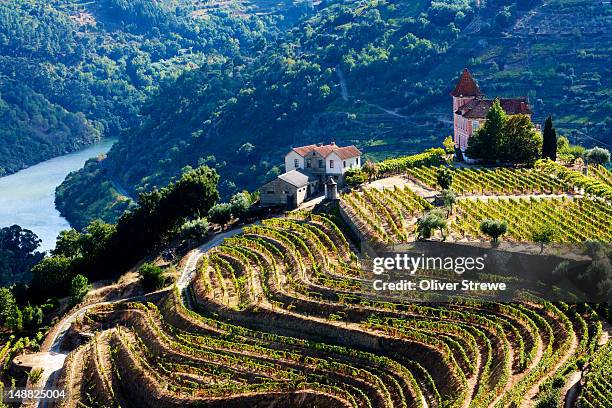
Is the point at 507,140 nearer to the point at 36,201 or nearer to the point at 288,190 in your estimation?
the point at 288,190

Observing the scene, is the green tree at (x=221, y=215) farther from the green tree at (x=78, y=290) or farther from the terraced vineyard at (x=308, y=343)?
the green tree at (x=78, y=290)

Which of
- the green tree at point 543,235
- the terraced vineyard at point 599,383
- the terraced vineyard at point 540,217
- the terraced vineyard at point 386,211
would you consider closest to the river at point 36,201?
the terraced vineyard at point 386,211

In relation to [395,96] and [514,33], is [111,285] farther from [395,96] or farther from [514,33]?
[514,33]

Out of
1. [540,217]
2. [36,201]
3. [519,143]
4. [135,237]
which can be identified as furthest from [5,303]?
[36,201]

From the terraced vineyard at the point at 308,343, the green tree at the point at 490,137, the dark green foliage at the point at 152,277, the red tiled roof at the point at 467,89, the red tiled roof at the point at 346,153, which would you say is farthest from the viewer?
the red tiled roof at the point at 467,89

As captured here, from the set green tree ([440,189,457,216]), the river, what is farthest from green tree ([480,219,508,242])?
the river

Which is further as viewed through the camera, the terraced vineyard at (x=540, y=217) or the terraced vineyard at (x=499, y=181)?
the terraced vineyard at (x=499, y=181)

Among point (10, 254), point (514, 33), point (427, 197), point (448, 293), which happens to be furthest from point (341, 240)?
point (514, 33)
